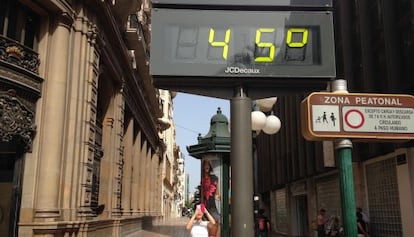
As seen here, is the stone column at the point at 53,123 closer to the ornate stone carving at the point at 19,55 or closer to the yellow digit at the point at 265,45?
the ornate stone carving at the point at 19,55

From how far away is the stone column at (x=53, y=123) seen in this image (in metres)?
12.0

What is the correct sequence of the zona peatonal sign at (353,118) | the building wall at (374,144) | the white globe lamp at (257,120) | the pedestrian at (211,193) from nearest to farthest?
the zona peatonal sign at (353,118) < the white globe lamp at (257,120) < the pedestrian at (211,193) < the building wall at (374,144)

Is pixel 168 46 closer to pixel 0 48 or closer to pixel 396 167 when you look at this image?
pixel 0 48

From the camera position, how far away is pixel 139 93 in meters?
25.5

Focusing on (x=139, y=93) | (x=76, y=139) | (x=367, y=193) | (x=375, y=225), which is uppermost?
(x=139, y=93)

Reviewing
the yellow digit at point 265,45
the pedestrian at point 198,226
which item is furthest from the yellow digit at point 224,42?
the pedestrian at point 198,226

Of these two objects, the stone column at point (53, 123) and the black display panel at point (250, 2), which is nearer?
the black display panel at point (250, 2)

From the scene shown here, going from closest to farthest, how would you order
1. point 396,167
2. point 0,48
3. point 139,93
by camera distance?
point 0,48 < point 396,167 < point 139,93

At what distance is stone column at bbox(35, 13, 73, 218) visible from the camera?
12.0 meters

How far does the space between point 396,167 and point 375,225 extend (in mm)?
2788

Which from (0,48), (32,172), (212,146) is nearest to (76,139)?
(32,172)

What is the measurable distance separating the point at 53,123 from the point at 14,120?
4.01 ft

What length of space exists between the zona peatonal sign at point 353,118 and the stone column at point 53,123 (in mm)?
9256

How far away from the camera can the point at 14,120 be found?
11430 mm
